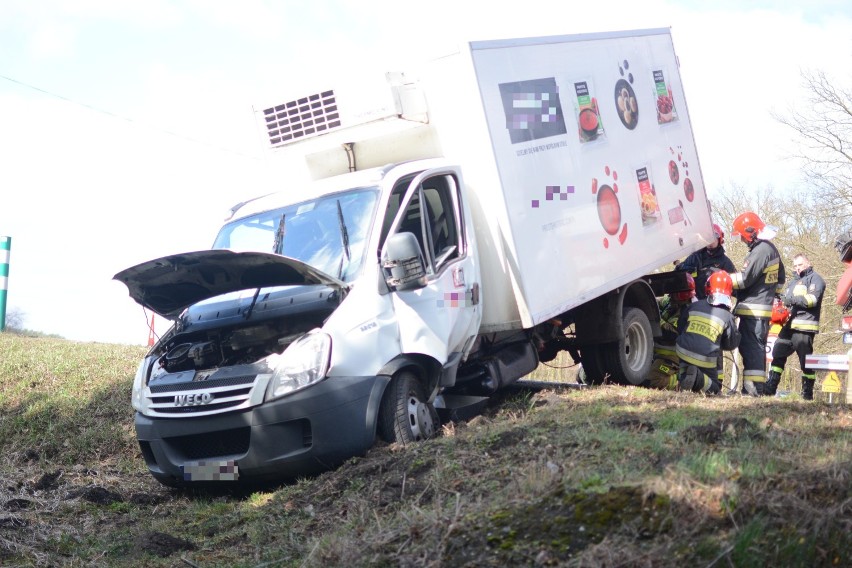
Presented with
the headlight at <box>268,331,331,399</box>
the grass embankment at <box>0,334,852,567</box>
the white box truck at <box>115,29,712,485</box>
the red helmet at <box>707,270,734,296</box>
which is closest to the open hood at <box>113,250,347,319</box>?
the white box truck at <box>115,29,712,485</box>

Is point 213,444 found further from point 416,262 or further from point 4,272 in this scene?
point 4,272

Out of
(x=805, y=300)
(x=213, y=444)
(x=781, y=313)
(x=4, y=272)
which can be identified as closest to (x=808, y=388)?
(x=781, y=313)

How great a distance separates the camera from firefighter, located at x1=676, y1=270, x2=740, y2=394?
9.61m

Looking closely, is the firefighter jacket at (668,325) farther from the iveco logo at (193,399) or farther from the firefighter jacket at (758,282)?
the iveco logo at (193,399)

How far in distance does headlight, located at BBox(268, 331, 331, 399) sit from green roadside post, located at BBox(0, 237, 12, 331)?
730 centimetres

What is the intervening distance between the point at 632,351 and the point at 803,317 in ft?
13.1

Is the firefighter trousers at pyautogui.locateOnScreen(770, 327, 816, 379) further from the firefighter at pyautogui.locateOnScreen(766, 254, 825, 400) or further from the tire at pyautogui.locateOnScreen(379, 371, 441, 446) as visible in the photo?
the tire at pyautogui.locateOnScreen(379, 371, 441, 446)

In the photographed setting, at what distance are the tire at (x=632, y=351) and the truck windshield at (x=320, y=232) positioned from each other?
11.5 feet

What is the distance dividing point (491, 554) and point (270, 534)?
197 cm

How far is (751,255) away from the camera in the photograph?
10.8 metres

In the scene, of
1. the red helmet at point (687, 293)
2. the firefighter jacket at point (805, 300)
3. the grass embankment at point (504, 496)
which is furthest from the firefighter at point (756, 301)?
the grass embankment at point (504, 496)

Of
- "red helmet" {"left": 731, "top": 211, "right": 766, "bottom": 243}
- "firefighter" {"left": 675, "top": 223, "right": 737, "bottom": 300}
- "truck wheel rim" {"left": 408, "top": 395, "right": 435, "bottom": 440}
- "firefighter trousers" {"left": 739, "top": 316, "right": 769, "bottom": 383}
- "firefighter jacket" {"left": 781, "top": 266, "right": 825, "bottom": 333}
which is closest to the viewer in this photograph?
"truck wheel rim" {"left": 408, "top": 395, "right": 435, "bottom": 440}

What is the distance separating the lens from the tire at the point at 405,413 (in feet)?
21.2

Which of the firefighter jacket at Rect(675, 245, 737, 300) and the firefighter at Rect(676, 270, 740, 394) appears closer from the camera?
the firefighter at Rect(676, 270, 740, 394)
